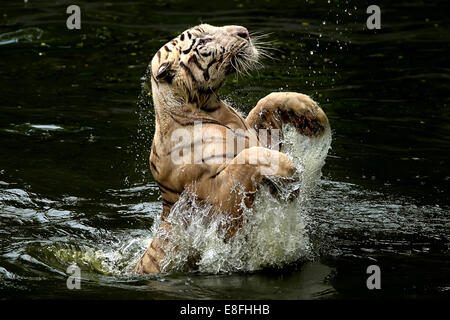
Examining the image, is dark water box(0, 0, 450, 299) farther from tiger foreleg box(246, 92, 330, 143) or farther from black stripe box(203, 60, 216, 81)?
black stripe box(203, 60, 216, 81)

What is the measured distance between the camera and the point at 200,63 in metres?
4.95

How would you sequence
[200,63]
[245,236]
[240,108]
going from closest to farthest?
[245,236] < [200,63] < [240,108]

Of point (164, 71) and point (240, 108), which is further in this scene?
point (240, 108)

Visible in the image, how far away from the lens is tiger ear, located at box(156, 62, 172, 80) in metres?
4.88

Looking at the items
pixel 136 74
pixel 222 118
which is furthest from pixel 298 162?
pixel 136 74

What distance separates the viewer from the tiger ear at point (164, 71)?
4.88 m

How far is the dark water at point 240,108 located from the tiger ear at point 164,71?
120cm

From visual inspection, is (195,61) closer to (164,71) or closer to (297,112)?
(164,71)

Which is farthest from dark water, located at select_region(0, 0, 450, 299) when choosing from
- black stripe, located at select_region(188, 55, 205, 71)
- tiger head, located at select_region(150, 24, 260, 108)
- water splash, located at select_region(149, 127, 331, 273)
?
black stripe, located at select_region(188, 55, 205, 71)

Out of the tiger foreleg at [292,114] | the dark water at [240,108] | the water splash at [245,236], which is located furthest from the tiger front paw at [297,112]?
the dark water at [240,108]

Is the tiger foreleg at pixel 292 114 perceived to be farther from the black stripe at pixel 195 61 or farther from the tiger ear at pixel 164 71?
the tiger ear at pixel 164 71

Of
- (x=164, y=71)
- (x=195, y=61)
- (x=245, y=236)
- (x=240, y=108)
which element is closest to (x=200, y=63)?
(x=195, y=61)

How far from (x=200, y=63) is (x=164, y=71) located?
0.76ft
